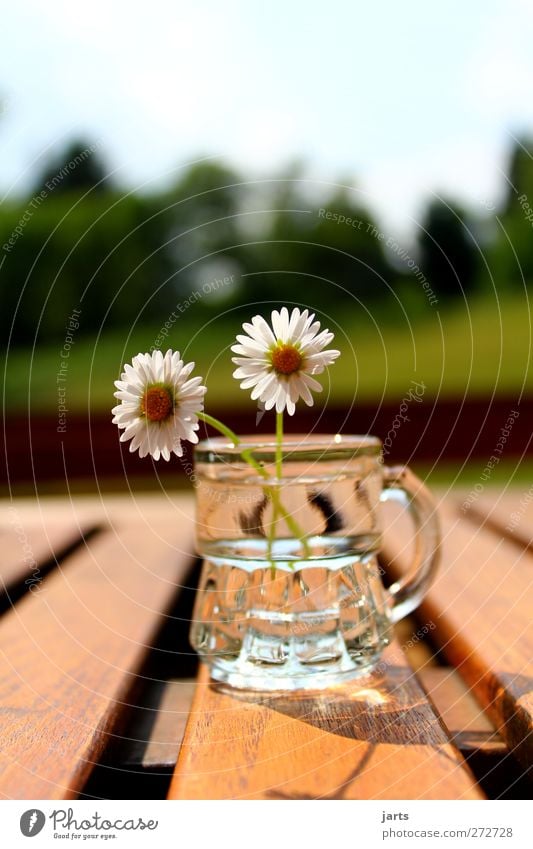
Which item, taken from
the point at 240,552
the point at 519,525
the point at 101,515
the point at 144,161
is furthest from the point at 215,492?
the point at 101,515

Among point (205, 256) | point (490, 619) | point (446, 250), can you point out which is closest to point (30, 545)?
point (205, 256)

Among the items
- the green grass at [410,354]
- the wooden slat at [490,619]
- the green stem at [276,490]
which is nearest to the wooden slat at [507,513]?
the wooden slat at [490,619]

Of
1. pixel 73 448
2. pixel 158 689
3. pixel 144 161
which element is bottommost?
pixel 73 448

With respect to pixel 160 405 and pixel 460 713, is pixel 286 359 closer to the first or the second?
pixel 160 405

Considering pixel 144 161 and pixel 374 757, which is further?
pixel 144 161

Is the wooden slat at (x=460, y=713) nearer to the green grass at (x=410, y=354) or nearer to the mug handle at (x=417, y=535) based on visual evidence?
the mug handle at (x=417, y=535)

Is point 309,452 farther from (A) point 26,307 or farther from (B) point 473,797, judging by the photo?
(A) point 26,307
